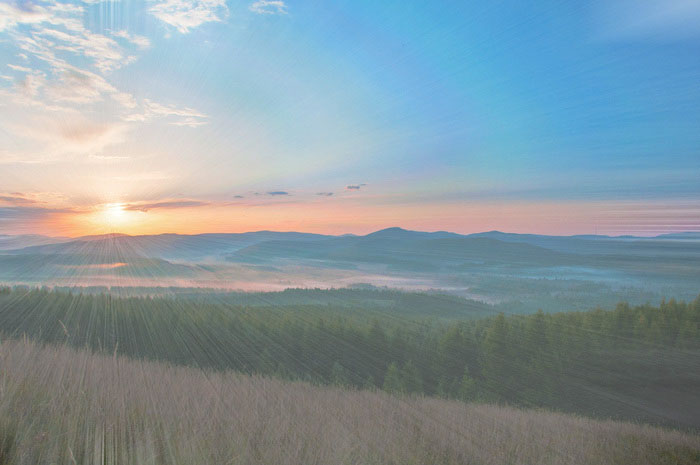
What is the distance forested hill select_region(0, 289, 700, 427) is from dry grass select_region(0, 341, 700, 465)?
4301 centimetres

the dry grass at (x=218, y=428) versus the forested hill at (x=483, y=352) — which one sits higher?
the dry grass at (x=218, y=428)

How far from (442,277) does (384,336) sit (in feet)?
417

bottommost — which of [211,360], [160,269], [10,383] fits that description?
[211,360]

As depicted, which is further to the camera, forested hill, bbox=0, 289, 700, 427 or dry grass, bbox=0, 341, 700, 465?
forested hill, bbox=0, 289, 700, 427

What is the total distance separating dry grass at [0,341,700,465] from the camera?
372 centimetres

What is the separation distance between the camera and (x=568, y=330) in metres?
70.6

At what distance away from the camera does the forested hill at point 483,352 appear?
173ft

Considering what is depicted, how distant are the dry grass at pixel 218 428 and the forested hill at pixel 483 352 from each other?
43015mm

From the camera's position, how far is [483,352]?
64.0m

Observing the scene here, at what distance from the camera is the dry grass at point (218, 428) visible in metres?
3.72

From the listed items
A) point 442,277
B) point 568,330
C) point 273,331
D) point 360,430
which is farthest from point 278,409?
point 442,277

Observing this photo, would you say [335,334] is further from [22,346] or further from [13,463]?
[13,463]

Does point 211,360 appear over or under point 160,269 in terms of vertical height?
under

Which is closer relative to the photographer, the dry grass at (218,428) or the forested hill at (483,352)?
the dry grass at (218,428)
